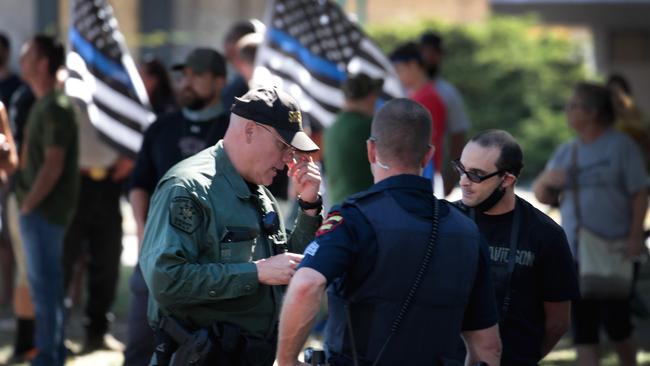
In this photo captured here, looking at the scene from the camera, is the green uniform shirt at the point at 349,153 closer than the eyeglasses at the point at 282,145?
No

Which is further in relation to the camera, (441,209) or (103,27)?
(103,27)

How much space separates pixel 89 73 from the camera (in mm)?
9109

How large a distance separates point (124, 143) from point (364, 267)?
5098mm

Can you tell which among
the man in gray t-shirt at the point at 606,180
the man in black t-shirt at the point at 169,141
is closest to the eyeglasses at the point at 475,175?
the man in black t-shirt at the point at 169,141

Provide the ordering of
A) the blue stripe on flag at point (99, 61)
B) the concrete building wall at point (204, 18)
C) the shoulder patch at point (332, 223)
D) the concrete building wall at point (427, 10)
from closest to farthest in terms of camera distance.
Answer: the shoulder patch at point (332, 223) → the blue stripe on flag at point (99, 61) → the concrete building wall at point (204, 18) → the concrete building wall at point (427, 10)

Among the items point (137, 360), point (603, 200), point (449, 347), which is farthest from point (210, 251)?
point (603, 200)

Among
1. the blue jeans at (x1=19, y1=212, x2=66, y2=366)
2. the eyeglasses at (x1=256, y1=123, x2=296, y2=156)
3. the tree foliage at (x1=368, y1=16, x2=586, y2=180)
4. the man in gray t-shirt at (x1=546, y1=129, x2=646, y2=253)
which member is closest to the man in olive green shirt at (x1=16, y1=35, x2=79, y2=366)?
the blue jeans at (x1=19, y1=212, x2=66, y2=366)

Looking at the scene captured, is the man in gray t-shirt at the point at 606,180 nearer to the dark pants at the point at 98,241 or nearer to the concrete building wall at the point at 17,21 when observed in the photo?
the dark pants at the point at 98,241

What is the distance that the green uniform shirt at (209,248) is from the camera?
4094mm

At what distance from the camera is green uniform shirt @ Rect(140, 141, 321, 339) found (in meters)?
4.09

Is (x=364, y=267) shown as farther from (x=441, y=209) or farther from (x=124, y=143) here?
(x=124, y=143)

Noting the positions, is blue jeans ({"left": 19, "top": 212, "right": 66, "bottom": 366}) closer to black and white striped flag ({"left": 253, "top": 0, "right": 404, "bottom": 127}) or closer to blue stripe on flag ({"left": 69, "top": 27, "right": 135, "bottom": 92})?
blue stripe on flag ({"left": 69, "top": 27, "right": 135, "bottom": 92})

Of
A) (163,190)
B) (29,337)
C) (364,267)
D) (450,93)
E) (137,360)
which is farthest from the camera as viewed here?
(450,93)

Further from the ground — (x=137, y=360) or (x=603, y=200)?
(x=603, y=200)
